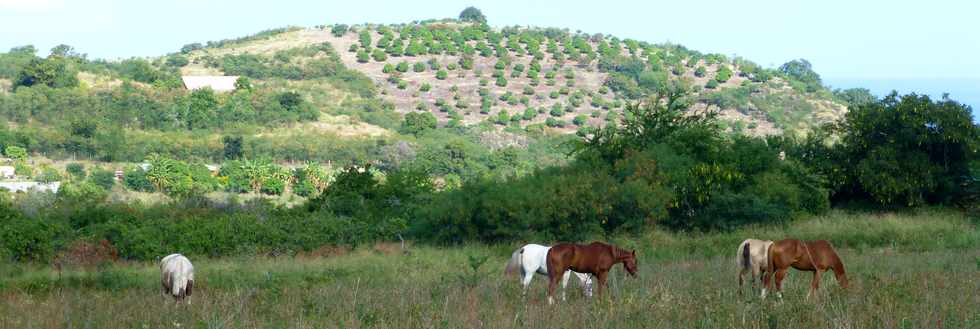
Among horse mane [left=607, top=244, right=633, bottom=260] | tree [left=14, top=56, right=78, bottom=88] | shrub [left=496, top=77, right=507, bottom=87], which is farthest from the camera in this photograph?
shrub [left=496, top=77, right=507, bottom=87]

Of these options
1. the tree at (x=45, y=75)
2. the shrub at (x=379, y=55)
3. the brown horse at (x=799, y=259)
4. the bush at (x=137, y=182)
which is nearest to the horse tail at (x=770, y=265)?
the brown horse at (x=799, y=259)

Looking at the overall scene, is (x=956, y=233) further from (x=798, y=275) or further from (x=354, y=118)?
(x=354, y=118)

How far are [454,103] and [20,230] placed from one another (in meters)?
109

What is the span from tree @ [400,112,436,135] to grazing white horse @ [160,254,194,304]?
101 m

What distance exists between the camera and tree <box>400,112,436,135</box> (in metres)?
117

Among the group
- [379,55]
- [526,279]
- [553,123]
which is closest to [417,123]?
[553,123]

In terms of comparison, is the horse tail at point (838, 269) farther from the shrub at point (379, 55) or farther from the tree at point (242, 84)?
the shrub at point (379, 55)

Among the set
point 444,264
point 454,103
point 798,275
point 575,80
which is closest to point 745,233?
point 444,264

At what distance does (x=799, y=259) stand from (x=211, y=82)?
131409 mm

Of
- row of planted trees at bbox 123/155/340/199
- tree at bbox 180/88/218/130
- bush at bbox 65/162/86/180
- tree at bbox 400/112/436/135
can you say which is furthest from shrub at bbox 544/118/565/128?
bush at bbox 65/162/86/180

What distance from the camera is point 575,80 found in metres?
151

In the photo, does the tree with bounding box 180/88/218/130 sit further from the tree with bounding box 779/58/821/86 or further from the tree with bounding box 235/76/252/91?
the tree with bounding box 779/58/821/86

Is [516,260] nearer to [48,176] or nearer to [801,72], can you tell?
[48,176]

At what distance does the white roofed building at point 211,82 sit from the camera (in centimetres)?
13418
